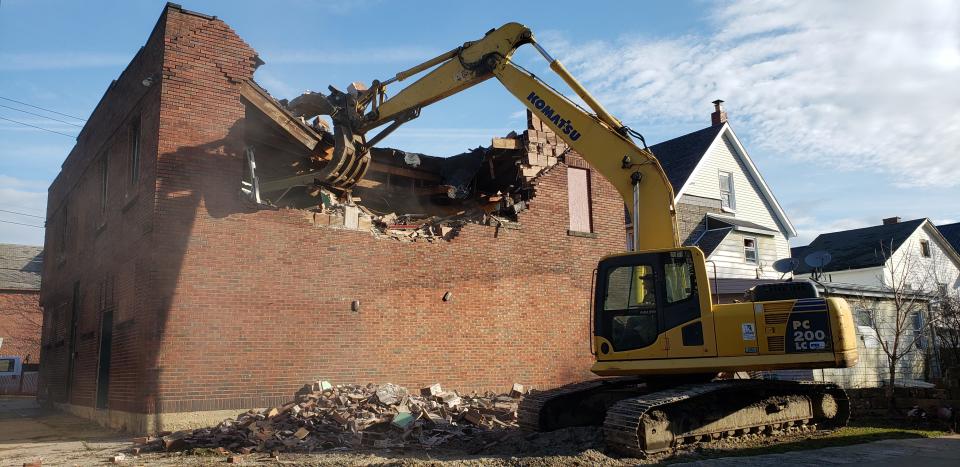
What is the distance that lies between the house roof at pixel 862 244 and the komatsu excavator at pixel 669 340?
21.2 m

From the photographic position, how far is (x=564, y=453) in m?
8.03

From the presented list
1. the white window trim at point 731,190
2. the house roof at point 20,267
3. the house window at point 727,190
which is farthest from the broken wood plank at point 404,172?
the house roof at point 20,267

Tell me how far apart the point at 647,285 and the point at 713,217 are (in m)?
18.1

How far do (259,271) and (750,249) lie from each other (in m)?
19.9

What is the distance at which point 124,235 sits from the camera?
43.0 feet

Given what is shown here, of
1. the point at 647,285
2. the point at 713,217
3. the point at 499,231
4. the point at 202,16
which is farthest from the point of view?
the point at 713,217

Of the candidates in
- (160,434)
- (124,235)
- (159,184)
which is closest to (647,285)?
(160,434)

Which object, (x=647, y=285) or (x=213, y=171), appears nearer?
(x=647, y=285)

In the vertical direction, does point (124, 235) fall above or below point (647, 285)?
above

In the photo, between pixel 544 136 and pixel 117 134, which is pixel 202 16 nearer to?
pixel 117 134

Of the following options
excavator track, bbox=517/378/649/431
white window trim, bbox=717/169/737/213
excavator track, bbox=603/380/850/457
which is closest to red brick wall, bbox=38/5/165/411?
excavator track, bbox=517/378/649/431

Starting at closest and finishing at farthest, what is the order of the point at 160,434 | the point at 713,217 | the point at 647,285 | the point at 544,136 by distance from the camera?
the point at 647,285 → the point at 160,434 → the point at 544,136 → the point at 713,217

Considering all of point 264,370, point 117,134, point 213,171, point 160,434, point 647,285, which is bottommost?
point 160,434

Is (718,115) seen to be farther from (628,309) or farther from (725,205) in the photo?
(628,309)
